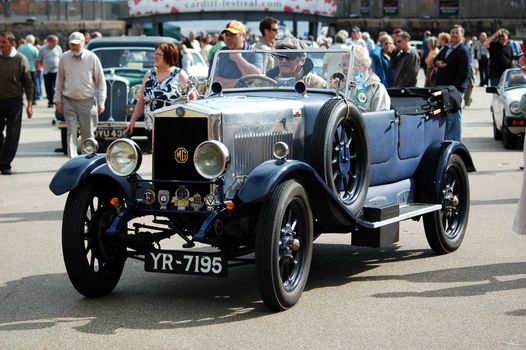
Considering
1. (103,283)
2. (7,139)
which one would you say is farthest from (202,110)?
(7,139)

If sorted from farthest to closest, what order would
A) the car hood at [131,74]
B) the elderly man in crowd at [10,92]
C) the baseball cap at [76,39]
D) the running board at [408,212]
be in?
the car hood at [131,74] < the elderly man in crowd at [10,92] < the baseball cap at [76,39] < the running board at [408,212]

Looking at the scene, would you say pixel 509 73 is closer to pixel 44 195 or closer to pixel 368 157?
pixel 44 195

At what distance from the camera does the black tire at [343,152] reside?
7.40 m

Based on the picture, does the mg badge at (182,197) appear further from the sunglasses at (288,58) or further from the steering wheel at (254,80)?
the sunglasses at (288,58)

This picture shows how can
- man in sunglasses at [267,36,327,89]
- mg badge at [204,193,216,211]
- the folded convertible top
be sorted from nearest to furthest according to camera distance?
mg badge at [204,193,216,211]
man in sunglasses at [267,36,327,89]
the folded convertible top

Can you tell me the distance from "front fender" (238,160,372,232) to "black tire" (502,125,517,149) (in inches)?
404

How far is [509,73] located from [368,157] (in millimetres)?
11693

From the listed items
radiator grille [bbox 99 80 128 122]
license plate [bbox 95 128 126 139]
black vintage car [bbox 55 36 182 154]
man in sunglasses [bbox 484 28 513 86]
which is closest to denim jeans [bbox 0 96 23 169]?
black vintage car [bbox 55 36 182 154]

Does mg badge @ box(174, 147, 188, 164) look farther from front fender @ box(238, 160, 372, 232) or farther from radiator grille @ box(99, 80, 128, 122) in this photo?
radiator grille @ box(99, 80, 128, 122)

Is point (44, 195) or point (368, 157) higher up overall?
point (368, 157)

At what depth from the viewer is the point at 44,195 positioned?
12453 mm

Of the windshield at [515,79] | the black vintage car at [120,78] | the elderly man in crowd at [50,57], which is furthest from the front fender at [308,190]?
the elderly man in crowd at [50,57]

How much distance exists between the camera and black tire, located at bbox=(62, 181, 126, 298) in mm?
7090

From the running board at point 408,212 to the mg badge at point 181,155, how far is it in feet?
4.46
